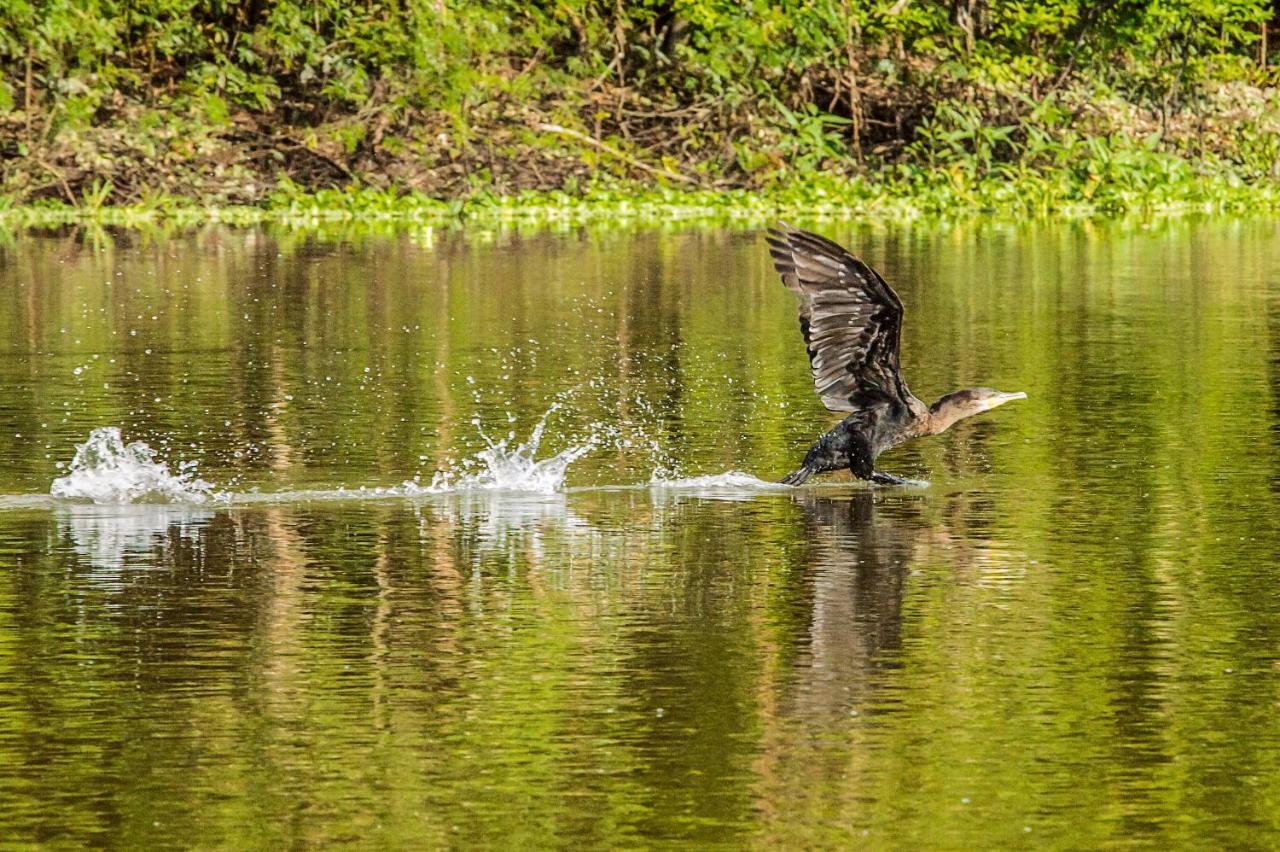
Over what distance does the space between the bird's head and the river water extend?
315 mm

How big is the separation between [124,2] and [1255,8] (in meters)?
14.7

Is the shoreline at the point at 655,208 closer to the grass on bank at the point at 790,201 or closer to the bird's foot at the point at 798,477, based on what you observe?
the grass on bank at the point at 790,201

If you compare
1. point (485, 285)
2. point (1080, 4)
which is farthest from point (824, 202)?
point (485, 285)

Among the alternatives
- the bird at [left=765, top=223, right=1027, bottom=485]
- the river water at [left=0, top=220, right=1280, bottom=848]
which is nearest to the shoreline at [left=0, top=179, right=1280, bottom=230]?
the river water at [left=0, top=220, right=1280, bottom=848]

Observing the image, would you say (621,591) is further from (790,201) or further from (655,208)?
(790,201)

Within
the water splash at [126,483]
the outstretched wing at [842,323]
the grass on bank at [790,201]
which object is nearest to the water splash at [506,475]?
the water splash at [126,483]

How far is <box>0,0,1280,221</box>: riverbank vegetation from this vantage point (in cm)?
3369

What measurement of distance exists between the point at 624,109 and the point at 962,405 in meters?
26.0

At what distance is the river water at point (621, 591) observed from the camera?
21.1 feet

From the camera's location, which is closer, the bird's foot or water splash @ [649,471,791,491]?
the bird's foot

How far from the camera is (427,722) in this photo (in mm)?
7141

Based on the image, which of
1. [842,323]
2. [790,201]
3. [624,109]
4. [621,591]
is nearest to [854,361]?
[842,323]

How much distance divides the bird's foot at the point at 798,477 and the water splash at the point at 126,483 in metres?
2.24

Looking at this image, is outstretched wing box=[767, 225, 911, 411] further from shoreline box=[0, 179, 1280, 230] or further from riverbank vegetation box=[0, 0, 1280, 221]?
riverbank vegetation box=[0, 0, 1280, 221]
